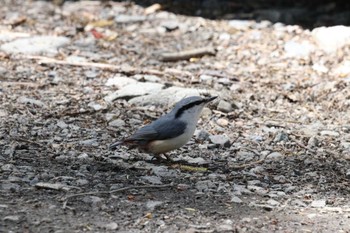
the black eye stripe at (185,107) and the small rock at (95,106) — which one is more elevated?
the black eye stripe at (185,107)

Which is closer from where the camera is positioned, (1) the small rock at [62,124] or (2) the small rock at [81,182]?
(2) the small rock at [81,182]

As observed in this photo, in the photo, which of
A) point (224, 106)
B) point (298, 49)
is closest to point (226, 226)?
point (224, 106)

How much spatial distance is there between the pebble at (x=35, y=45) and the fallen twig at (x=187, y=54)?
1.19 metres

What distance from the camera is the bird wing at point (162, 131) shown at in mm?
5504

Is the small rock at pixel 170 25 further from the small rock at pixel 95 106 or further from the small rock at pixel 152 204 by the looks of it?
the small rock at pixel 152 204

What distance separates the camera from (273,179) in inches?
218

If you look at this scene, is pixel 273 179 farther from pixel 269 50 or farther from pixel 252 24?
pixel 252 24

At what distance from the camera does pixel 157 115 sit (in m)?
6.78

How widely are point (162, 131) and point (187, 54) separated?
9.94 feet

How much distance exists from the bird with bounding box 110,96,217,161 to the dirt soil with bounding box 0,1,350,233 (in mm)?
149

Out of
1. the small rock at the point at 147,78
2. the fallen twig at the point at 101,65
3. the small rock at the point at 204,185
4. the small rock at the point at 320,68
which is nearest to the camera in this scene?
the small rock at the point at 204,185

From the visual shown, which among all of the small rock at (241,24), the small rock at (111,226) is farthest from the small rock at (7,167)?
the small rock at (241,24)

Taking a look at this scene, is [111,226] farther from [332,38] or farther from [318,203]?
[332,38]

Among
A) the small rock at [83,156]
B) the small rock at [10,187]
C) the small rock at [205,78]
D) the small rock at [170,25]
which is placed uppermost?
the small rock at [170,25]
